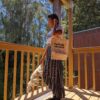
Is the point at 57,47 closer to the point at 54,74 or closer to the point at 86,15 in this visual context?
the point at 54,74

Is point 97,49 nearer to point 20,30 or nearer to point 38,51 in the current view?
→ point 38,51

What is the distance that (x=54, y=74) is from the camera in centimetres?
324

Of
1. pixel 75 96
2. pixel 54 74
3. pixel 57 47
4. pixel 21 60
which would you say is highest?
pixel 57 47

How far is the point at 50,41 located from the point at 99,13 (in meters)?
14.4

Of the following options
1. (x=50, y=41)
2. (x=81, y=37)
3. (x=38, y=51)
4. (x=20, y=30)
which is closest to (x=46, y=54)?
(x=50, y=41)

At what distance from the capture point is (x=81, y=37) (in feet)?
39.1

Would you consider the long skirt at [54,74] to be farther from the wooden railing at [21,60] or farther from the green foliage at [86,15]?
the green foliage at [86,15]

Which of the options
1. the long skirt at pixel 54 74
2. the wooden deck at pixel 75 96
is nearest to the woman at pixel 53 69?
the long skirt at pixel 54 74

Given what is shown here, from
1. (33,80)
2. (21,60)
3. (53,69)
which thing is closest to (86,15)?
(33,80)

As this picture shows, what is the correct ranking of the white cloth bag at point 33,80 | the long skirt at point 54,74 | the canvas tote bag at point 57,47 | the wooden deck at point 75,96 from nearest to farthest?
the canvas tote bag at point 57,47 → the long skirt at point 54,74 → the wooden deck at point 75,96 → the white cloth bag at point 33,80

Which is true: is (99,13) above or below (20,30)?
above

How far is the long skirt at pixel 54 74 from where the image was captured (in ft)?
10.6

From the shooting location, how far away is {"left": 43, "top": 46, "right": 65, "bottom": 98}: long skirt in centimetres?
323

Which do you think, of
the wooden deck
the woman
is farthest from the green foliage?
the woman
